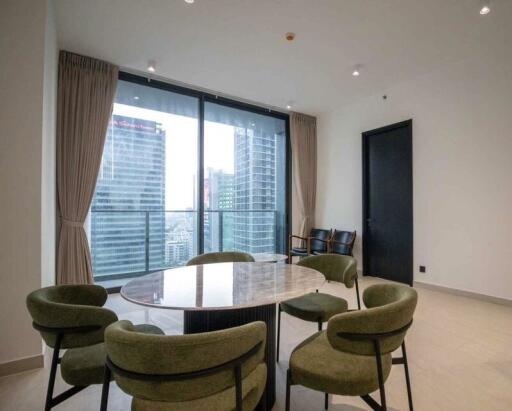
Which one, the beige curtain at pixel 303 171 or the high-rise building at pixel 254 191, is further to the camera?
the beige curtain at pixel 303 171

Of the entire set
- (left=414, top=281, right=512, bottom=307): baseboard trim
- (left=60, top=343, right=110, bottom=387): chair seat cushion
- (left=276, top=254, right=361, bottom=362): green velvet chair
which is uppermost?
(left=276, top=254, right=361, bottom=362): green velvet chair

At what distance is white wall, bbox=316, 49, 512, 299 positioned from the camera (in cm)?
322

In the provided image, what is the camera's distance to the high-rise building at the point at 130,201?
156 inches

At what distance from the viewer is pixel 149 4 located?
2.54 metres

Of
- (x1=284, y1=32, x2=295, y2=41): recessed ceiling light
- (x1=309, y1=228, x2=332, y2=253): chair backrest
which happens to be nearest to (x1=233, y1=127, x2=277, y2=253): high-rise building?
(x1=309, y1=228, x2=332, y2=253): chair backrest

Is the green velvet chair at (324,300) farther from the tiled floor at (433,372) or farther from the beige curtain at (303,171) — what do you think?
the beige curtain at (303,171)

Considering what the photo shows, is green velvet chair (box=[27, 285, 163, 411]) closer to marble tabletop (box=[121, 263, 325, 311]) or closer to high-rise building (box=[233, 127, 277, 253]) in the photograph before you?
marble tabletop (box=[121, 263, 325, 311])

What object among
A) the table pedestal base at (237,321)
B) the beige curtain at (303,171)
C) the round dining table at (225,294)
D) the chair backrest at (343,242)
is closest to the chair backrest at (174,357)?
the round dining table at (225,294)

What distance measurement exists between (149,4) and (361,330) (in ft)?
10.2

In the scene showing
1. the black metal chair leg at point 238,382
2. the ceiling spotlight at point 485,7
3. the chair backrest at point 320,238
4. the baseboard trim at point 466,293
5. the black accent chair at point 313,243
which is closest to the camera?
the black metal chair leg at point 238,382

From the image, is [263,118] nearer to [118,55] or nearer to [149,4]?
[118,55]

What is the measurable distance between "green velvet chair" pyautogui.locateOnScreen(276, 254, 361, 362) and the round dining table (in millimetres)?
206

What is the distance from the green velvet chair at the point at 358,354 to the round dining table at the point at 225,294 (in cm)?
29

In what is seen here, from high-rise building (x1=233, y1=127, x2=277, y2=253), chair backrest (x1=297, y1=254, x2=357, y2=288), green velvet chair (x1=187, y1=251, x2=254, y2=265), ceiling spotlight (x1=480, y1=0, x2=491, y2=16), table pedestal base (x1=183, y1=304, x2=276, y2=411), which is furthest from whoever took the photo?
high-rise building (x1=233, y1=127, x2=277, y2=253)
